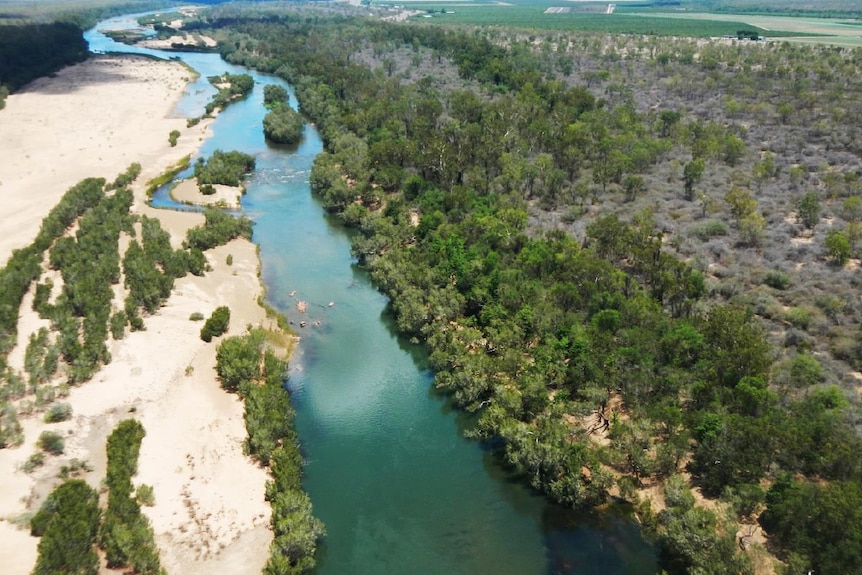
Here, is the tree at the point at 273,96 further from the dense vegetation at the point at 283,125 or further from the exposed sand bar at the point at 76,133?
the exposed sand bar at the point at 76,133

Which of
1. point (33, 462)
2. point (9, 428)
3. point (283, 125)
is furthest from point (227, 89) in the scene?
point (33, 462)

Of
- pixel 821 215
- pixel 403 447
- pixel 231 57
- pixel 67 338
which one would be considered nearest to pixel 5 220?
pixel 67 338

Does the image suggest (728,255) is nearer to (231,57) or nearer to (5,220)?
(5,220)

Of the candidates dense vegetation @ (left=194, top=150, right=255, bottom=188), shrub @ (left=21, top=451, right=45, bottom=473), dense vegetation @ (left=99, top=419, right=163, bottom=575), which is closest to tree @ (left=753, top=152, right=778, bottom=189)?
dense vegetation @ (left=194, top=150, right=255, bottom=188)

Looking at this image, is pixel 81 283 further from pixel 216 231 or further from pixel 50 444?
pixel 50 444

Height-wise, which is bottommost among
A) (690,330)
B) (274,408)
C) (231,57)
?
(231,57)

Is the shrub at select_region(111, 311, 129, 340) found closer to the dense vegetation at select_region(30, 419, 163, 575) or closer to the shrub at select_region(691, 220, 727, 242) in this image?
the dense vegetation at select_region(30, 419, 163, 575)
